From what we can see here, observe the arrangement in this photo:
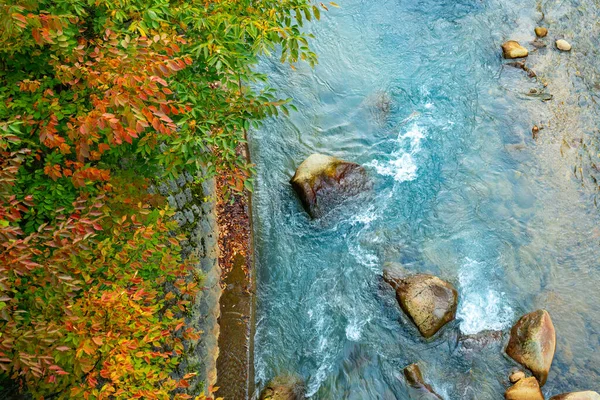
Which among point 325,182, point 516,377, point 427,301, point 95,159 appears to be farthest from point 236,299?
point 516,377

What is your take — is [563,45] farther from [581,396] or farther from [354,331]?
[354,331]

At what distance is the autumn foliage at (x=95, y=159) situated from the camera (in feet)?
14.7

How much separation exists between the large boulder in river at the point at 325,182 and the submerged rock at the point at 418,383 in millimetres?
3718

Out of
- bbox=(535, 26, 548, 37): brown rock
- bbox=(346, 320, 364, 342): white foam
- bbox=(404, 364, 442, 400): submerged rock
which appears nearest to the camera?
bbox=(404, 364, 442, 400): submerged rock

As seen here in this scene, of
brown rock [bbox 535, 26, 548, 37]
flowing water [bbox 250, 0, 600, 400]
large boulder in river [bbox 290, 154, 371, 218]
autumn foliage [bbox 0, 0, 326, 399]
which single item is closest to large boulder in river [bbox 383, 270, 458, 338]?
flowing water [bbox 250, 0, 600, 400]

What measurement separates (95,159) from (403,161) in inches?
299

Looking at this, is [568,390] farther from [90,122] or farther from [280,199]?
[90,122]

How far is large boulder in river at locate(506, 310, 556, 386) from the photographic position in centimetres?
852

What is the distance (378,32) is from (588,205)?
24.4 ft

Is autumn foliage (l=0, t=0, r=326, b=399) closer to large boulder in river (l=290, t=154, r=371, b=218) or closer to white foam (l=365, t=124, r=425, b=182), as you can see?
large boulder in river (l=290, t=154, r=371, b=218)

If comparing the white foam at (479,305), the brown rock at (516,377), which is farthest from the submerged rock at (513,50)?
the brown rock at (516,377)

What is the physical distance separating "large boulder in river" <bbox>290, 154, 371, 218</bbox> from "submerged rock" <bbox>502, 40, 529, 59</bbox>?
6.21m

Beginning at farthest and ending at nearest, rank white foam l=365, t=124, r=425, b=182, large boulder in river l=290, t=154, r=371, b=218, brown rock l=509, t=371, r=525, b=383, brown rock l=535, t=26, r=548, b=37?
brown rock l=535, t=26, r=548, b=37, white foam l=365, t=124, r=425, b=182, large boulder in river l=290, t=154, r=371, b=218, brown rock l=509, t=371, r=525, b=383

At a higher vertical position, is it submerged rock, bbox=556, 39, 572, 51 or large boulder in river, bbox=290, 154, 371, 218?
submerged rock, bbox=556, 39, 572, 51
